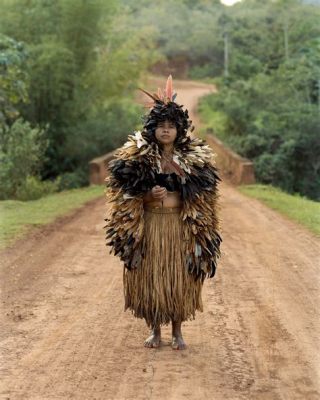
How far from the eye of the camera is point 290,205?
16.0 metres

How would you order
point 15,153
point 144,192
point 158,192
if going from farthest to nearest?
1. point 15,153
2. point 144,192
3. point 158,192

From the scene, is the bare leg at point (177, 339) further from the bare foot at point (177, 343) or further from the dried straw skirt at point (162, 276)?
the dried straw skirt at point (162, 276)

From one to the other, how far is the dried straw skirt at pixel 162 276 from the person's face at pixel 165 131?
21.4 inches

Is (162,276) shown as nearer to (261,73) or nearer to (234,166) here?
(234,166)

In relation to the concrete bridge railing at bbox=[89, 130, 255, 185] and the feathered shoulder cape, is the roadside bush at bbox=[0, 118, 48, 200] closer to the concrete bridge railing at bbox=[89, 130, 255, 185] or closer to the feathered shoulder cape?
the concrete bridge railing at bbox=[89, 130, 255, 185]

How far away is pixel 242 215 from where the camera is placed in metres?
14.9

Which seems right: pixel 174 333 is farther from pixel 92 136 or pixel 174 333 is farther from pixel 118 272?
pixel 92 136

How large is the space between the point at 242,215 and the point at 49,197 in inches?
186

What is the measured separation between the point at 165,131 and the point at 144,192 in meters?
0.50

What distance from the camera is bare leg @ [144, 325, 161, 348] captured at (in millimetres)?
6613

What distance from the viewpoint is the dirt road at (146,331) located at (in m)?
5.74

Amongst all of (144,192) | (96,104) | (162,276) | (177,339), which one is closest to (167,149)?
(144,192)

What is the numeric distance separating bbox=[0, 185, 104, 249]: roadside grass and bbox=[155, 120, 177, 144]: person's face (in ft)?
17.4

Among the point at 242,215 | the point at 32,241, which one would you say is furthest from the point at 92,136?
the point at 32,241
